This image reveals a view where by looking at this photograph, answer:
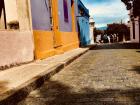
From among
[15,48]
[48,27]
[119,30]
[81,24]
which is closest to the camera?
[15,48]

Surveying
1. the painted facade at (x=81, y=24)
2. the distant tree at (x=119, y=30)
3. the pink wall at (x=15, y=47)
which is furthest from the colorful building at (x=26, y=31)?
the distant tree at (x=119, y=30)

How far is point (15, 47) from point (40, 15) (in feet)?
12.2

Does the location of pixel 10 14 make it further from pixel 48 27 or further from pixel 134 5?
pixel 134 5

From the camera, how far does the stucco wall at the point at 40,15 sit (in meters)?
13.1

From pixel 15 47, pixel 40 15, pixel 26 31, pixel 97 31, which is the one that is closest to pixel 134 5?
pixel 40 15

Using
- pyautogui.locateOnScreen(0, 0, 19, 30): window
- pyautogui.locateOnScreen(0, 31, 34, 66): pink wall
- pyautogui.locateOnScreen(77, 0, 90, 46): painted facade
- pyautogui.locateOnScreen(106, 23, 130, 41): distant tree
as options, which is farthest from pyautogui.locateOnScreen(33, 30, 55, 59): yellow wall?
pyautogui.locateOnScreen(106, 23, 130, 41): distant tree

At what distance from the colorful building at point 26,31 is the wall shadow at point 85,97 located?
3.43 m

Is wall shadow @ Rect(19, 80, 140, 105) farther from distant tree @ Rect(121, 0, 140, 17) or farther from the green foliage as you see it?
the green foliage

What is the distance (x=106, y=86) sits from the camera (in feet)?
23.4

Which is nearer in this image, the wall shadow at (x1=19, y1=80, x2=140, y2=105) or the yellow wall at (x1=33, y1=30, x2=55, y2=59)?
the wall shadow at (x1=19, y1=80, x2=140, y2=105)

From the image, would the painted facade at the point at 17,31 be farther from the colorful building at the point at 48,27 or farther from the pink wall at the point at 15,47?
the colorful building at the point at 48,27

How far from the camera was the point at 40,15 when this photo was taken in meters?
14.2

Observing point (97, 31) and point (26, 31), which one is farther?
point (97, 31)

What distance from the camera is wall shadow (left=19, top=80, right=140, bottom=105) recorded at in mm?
5688
